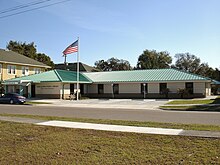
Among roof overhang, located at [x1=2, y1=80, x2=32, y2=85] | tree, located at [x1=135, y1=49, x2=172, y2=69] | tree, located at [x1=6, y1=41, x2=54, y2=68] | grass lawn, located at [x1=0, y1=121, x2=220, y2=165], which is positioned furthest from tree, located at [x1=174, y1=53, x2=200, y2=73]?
grass lawn, located at [x1=0, y1=121, x2=220, y2=165]

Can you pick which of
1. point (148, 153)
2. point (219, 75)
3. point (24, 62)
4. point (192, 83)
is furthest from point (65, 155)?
point (219, 75)

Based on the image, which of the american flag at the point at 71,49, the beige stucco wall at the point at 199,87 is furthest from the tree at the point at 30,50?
the beige stucco wall at the point at 199,87

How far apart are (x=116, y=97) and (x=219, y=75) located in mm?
35209

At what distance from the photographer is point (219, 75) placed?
212ft

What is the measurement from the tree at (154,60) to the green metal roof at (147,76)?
40.7m

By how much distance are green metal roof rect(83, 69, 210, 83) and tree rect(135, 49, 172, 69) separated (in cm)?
4073

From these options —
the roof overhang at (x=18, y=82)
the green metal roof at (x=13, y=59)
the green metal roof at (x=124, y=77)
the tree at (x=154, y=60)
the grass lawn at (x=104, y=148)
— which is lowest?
the grass lawn at (x=104, y=148)

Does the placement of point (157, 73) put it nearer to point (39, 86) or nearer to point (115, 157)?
point (39, 86)

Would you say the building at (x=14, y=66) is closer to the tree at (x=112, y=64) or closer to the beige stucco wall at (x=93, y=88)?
the beige stucco wall at (x=93, y=88)

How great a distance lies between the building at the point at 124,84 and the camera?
37.8 metres

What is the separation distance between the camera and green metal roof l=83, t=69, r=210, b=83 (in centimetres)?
3822

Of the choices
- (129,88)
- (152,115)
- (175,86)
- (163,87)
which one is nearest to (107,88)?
(129,88)

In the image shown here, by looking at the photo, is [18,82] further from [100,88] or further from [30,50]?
[30,50]

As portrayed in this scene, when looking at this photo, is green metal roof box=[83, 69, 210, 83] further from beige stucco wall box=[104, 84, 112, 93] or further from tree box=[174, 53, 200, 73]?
tree box=[174, 53, 200, 73]
